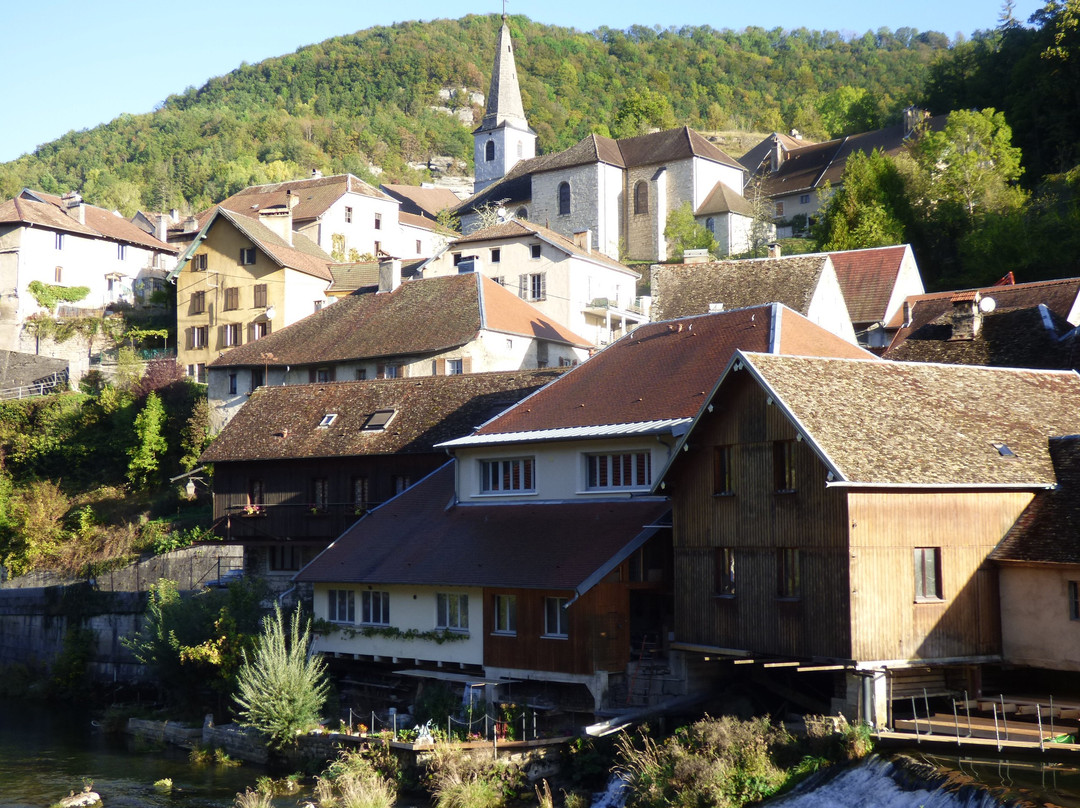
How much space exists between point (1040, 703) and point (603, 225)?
6355 cm

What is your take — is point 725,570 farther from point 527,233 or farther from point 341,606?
point 527,233

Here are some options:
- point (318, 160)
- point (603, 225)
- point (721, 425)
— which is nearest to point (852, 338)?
point (721, 425)

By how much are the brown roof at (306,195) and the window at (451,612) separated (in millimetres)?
51078

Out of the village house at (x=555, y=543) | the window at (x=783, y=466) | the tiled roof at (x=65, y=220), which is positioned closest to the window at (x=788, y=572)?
the window at (x=783, y=466)

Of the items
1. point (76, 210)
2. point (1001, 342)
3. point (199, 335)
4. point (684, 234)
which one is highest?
point (76, 210)

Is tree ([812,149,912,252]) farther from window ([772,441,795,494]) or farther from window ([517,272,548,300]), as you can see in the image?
window ([772,441,795,494])

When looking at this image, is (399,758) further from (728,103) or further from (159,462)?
(728,103)

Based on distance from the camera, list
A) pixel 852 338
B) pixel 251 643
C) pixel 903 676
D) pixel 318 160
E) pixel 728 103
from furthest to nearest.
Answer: pixel 728 103, pixel 318 160, pixel 852 338, pixel 251 643, pixel 903 676

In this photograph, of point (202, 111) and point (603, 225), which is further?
point (202, 111)

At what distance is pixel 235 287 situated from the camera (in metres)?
59.3

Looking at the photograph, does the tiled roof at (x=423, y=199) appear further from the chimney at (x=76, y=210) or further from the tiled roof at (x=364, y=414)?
the tiled roof at (x=364, y=414)

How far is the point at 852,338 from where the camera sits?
135 ft

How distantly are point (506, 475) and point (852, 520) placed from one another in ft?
39.8

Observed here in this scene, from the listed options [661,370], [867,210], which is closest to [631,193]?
[867,210]
